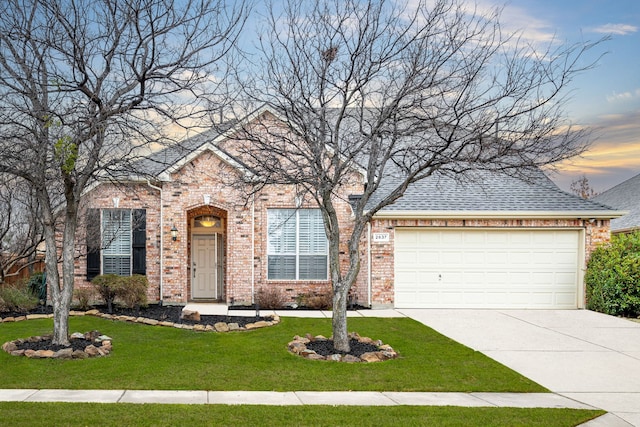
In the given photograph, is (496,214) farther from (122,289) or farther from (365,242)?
(122,289)

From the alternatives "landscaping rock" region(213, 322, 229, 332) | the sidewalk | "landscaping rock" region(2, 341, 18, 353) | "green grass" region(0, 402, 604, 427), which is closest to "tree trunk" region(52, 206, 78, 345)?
"landscaping rock" region(2, 341, 18, 353)

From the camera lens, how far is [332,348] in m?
11.5

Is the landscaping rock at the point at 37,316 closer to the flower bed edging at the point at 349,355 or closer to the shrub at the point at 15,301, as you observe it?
the shrub at the point at 15,301

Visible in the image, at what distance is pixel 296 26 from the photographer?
1152 centimetres

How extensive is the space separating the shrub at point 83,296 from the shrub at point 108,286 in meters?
0.29

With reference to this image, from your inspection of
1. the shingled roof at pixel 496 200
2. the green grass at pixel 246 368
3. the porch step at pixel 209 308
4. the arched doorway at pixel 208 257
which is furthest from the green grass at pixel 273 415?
the arched doorway at pixel 208 257

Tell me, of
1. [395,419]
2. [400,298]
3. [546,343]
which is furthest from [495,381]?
[400,298]

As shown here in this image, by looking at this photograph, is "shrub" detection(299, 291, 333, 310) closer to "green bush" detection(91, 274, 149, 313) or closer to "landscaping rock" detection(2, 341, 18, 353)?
"green bush" detection(91, 274, 149, 313)

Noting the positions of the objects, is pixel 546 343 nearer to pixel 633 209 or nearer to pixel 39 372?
pixel 39 372

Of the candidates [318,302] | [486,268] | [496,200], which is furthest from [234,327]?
[496,200]

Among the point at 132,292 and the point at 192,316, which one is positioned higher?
the point at 132,292

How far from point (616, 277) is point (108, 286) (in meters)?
13.8

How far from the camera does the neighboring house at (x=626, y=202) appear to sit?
909 inches

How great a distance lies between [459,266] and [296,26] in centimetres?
924
